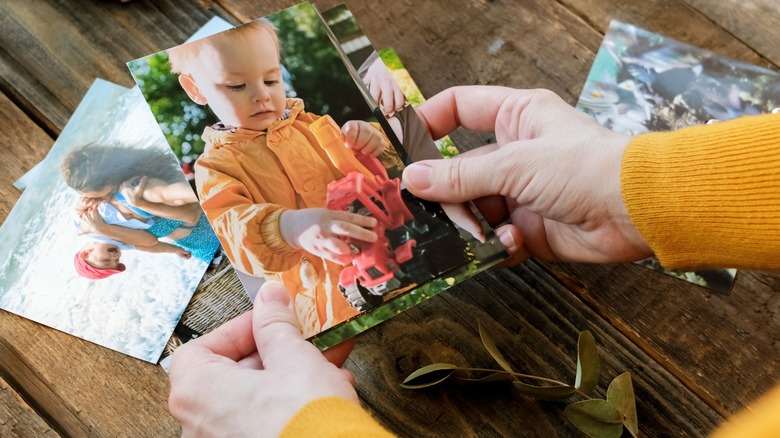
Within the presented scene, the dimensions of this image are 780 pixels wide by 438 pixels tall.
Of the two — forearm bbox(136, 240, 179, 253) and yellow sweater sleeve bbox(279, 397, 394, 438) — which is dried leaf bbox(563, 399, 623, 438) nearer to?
yellow sweater sleeve bbox(279, 397, 394, 438)

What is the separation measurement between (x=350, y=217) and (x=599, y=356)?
282 mm

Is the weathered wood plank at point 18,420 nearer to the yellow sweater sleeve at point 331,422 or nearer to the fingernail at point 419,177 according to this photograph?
the yellow sweater sleeve at point 331,422

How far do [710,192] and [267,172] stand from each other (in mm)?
388

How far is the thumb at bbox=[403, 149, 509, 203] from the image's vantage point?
58 centimetres

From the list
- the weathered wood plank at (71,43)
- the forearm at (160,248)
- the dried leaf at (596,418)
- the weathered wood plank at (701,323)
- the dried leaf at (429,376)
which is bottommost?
the weathered wood plank at (701,323)

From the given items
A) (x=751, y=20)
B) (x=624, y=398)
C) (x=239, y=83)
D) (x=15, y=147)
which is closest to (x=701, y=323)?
(x=624, y=398)

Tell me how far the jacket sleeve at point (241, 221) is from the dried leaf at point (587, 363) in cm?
27

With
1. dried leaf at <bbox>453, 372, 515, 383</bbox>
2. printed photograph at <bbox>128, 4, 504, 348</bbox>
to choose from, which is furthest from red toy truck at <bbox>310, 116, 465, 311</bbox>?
dried leaf at <bbox>453, 372, 515, 383</bbox>

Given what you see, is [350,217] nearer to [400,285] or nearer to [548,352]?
[400,285]

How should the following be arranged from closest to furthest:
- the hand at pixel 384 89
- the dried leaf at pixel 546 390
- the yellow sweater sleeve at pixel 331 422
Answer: the yellow sweater sleeve at pixel 331 422 → the dried leaf at pixel 546 390 → the hand at pixel 384 89

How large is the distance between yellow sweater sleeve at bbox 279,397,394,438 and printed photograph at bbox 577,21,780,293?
438 mm

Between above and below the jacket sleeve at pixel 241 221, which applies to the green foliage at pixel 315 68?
above

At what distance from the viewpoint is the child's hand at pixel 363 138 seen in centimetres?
62

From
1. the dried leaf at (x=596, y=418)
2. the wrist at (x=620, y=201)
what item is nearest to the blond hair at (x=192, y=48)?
the wrist at (x=620, y=201)
